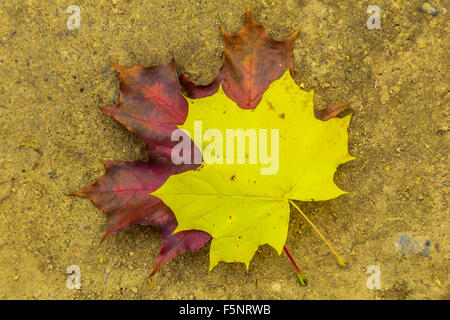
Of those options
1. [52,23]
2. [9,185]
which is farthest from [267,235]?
[52,23]

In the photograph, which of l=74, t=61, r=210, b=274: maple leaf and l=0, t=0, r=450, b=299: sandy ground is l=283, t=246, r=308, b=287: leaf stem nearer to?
l=0, t=0, r=450, b=299: sandy ground

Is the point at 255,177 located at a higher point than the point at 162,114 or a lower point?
lower

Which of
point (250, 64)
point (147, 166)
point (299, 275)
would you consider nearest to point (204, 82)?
point (250, 64)

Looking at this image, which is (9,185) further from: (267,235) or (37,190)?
(267,235)

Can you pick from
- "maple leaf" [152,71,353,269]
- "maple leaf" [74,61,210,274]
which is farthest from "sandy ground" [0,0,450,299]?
"maple leaf" [152,71,353,269]

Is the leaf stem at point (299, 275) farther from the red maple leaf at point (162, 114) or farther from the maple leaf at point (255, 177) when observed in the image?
the red maple leaf at point (162, 114)

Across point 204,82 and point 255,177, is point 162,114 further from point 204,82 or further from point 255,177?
point 255,177

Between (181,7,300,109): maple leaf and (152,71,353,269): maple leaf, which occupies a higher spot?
(181,7,300,109): maple leaf
